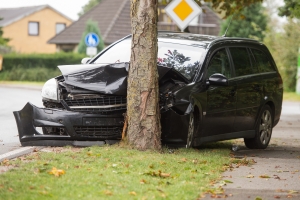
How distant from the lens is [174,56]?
10648mm

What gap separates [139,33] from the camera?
31.6 ft

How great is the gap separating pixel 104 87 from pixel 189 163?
155 cm

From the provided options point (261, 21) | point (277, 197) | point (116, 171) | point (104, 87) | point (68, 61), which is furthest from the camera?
point (261, 21)

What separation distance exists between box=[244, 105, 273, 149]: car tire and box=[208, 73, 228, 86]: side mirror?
5.64 feet

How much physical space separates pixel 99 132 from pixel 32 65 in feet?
124

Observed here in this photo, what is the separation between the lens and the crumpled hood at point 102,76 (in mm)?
9586

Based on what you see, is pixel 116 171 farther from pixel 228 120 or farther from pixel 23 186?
pixel 228 120

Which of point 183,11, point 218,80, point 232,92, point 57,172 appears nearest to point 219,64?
point 232,92

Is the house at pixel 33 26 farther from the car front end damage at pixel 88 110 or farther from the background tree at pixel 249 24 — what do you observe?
the car front end damage at pixel 88 110

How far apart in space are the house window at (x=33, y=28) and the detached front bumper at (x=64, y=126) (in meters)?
70.3

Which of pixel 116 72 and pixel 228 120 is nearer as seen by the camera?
pixel 116 72

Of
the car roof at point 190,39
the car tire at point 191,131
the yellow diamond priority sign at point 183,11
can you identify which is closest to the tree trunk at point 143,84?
the car tire at point 191,131

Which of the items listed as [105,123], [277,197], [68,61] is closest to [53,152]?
[105,123]

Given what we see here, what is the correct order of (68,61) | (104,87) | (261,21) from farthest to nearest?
(261,21) < (68,61) < (104,87)
